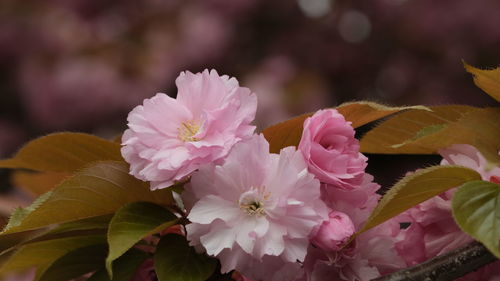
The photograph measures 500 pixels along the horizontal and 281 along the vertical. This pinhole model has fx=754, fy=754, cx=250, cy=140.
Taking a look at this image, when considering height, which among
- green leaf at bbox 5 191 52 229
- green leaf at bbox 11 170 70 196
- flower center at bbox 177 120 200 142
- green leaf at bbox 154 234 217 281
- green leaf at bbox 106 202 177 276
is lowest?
green leaf at bbox 11 170 70 196

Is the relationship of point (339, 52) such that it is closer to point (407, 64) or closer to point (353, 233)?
point (407, 64)

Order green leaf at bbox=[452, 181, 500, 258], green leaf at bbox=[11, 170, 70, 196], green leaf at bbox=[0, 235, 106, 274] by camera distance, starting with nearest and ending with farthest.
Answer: green leaf at bbox=[452, 181, 500, 258] → green leaf at bbox=[0, 235, 106, 274] → green leaf at bbox=[11, 170, 70, 196]

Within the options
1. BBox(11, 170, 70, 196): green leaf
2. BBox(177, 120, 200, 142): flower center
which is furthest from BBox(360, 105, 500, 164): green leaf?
BBox(11, 170, 70, 196): green leaf

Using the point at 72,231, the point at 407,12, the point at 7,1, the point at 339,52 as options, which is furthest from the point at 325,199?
the point at 407,12

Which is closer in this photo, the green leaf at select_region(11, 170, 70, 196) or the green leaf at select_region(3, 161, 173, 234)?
the green leaf at select_region(3, 161, 173, 234)

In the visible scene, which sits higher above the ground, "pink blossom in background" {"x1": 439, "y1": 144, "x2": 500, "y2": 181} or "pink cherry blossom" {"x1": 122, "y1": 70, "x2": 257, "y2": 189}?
"pink cherry blossom" {"x1": 122, "y1": 70, "x2": 257, "y2": 189}

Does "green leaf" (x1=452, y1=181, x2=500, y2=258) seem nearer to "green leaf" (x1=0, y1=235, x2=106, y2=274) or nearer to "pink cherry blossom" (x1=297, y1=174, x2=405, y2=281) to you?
"pink cherry blossom" (x1=297, y1=174, x2=405, y2=281)

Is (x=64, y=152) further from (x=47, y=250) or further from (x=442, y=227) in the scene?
(x=442, y=227)

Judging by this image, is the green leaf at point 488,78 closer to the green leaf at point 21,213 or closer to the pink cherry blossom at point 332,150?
the pink cherry blossom at point 332,150
